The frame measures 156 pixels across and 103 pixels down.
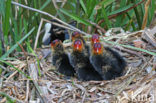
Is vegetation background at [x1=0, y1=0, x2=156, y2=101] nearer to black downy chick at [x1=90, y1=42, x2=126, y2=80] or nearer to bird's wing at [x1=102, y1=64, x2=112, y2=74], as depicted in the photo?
black downy chick at [x1=90, y1=42, x2=126, y2=80]

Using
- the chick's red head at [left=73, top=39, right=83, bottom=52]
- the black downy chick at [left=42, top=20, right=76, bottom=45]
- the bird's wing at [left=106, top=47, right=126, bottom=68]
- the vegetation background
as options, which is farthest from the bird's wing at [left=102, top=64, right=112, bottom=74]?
the black downy chick at [left=42, top=20, right=76, bottom=45]

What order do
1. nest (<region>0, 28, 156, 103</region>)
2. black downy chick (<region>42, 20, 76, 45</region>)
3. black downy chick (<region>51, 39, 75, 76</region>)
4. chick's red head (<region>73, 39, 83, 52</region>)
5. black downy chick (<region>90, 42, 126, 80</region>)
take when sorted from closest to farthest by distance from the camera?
nest (<region>0, 28, 156, 103</region>)
black downy chick (<region>90, 42, 126, 80</region>)
chick's red head (<region>73, 39, 83, 52</region>)
black downy chick (<region>51, 39, 75, 76</region>)
black downy chick (<region>42, 20, 76, 45</region>)

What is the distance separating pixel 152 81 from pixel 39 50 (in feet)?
5.78

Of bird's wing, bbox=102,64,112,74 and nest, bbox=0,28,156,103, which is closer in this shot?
nest, bbox=0,28,156,103

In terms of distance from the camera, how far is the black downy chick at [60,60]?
365 centimetres

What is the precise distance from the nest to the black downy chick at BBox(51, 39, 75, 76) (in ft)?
0.25

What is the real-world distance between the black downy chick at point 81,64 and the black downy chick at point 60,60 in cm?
10

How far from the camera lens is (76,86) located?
3.17 m

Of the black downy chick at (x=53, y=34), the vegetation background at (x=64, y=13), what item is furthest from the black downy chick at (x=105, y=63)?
the black downy chick at (x=53, y=34)

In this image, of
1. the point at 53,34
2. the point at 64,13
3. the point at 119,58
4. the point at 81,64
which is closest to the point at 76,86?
the point at 81,64

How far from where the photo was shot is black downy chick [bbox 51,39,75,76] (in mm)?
3655

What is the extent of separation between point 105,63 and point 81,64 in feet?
1.00

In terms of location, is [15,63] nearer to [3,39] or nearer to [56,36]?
[3,39]

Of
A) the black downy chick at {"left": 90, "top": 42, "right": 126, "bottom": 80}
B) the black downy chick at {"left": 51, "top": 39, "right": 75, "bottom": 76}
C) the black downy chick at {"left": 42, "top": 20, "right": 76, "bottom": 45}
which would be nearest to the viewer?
the black downy chick at {"left": 90, "top": 42, "right": 126, "bottom": 80}
